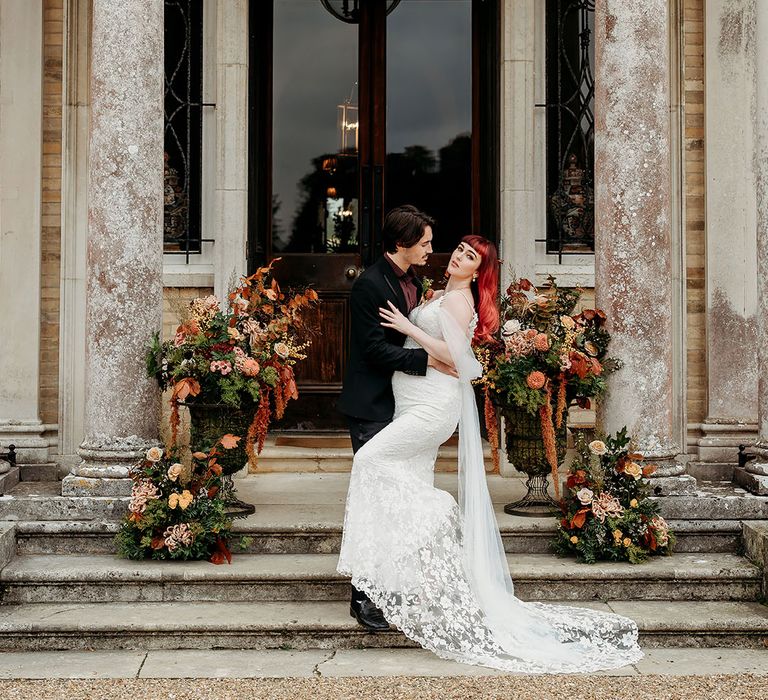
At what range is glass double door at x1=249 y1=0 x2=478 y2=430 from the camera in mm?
8469

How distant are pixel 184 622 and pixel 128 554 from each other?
2.50 feet

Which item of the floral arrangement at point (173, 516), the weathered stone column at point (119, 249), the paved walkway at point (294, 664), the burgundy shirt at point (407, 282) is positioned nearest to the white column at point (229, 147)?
the weathered stone column at point (119, 249)

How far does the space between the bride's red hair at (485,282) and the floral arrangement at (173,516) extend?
1758 millimetres

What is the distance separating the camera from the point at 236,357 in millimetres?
6027

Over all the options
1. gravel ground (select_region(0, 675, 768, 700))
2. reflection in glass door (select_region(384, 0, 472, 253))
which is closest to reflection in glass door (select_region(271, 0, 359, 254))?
reflection in glass door (select_region(384, 0, 472, 253))

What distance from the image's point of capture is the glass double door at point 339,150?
8.47 meters

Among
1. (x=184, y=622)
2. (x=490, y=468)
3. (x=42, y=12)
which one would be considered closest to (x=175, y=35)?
(x=42, y=12)

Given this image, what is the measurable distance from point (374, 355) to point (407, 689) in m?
1.62

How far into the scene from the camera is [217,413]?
20.3ft

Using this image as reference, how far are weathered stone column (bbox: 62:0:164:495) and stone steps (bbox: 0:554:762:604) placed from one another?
28.8 inches

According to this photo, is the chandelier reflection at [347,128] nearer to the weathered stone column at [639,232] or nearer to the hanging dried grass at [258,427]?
the weathered stone column at [639,232]

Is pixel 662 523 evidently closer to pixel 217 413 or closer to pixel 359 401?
pixel 359 401

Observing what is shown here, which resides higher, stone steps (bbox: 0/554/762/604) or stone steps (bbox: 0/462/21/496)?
stone steps (bbox: 0/462/21/496)

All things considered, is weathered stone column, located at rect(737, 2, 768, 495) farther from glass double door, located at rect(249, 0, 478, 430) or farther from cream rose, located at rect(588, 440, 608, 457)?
glass double door, located at rect(249, 0, 478, 430)
